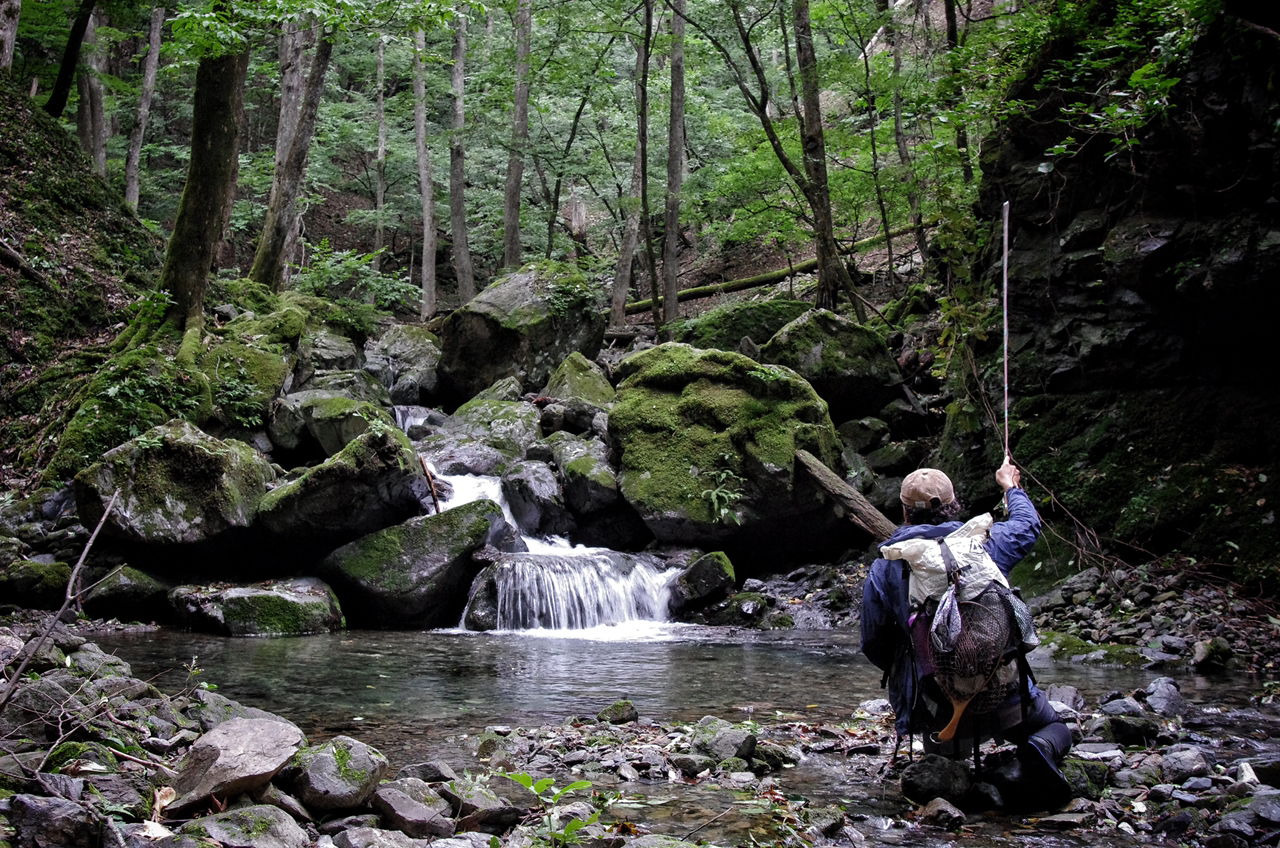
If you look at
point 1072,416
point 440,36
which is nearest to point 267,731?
point 1072,416

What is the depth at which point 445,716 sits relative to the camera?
5.74 m

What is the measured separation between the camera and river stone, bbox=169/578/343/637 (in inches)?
363

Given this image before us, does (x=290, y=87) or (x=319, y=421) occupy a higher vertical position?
(x=290, y=87)

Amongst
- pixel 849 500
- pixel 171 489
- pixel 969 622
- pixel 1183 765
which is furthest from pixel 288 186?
pixel 1183 765

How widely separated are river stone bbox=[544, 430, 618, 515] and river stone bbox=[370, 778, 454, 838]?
899 centimetres

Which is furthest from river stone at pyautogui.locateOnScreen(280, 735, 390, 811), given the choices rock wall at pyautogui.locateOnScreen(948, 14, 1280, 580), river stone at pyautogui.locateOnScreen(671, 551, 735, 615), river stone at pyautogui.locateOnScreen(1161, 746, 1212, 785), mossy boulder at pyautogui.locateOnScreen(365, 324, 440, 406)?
mossy boulder at pyautogui.locateOnScreen(365, 324, 440, 406)

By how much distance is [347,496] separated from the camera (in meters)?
10.0

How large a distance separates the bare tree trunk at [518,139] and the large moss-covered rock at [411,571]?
461 inches

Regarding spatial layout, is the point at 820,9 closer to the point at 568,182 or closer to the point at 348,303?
the point at 348,303

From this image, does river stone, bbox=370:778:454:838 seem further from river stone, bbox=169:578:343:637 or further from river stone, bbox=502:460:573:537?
river stone, bbox=502:460:573:537

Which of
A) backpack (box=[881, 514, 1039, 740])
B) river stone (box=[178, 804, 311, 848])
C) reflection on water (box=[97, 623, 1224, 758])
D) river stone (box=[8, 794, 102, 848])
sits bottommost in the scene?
reflection on water (box=[97, 623, 1224, 758])

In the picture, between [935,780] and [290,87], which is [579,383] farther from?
[935,780]

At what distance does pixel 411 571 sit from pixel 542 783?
7.80 meters

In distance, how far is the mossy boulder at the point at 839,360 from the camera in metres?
14.1
